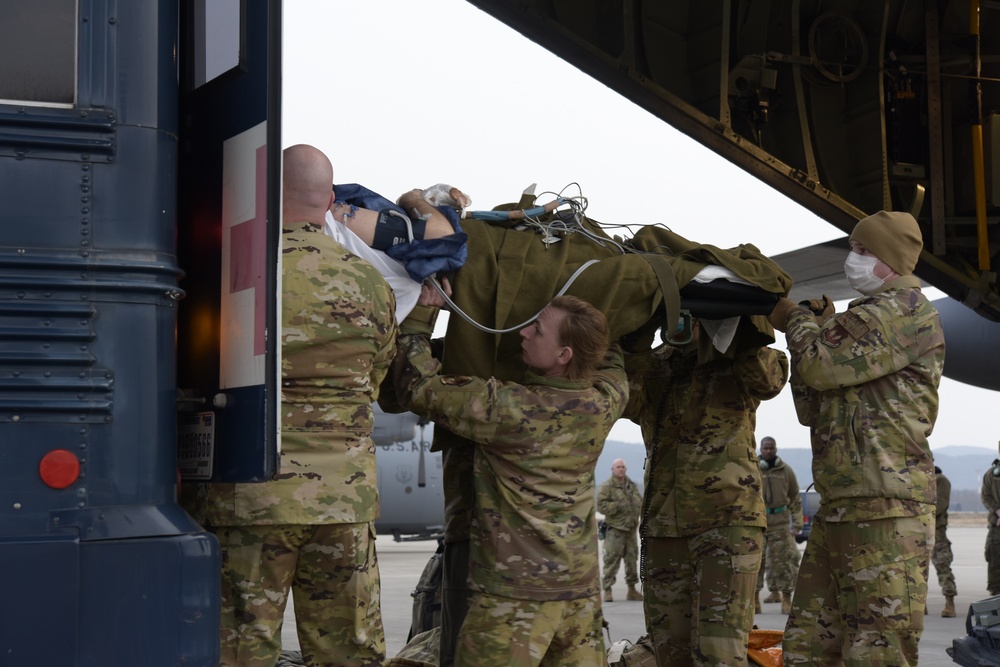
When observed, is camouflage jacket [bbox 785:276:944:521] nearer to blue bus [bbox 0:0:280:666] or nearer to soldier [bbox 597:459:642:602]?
blue bus [bbox 0:0:280:666]

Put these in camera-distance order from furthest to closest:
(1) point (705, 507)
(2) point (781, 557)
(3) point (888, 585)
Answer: (2) point (781, 557) < (1) point (705, 507) < (3) point (888, 585)

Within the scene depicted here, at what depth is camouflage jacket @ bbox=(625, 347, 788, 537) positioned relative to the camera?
5.02 meters

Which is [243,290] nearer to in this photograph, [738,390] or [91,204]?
[91,204]

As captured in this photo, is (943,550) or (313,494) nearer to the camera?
(313,494)

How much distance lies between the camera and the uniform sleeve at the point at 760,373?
5.09 m

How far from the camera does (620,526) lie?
48.1ft

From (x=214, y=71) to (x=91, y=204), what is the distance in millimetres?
486

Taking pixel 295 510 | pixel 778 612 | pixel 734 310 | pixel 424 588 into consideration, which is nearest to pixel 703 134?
pixel 734 310

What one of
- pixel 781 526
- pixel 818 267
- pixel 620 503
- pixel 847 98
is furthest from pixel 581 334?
pixel 620 503

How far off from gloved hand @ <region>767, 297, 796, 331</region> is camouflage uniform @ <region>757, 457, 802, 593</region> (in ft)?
27.2

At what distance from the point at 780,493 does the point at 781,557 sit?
2.76 ft

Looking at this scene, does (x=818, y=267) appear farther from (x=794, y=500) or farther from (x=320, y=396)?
(x=320, y=396)

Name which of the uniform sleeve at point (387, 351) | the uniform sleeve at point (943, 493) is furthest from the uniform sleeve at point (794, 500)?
the uniform sleeve at point (387, 351)

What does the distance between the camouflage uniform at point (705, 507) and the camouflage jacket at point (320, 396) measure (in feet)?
6.96
